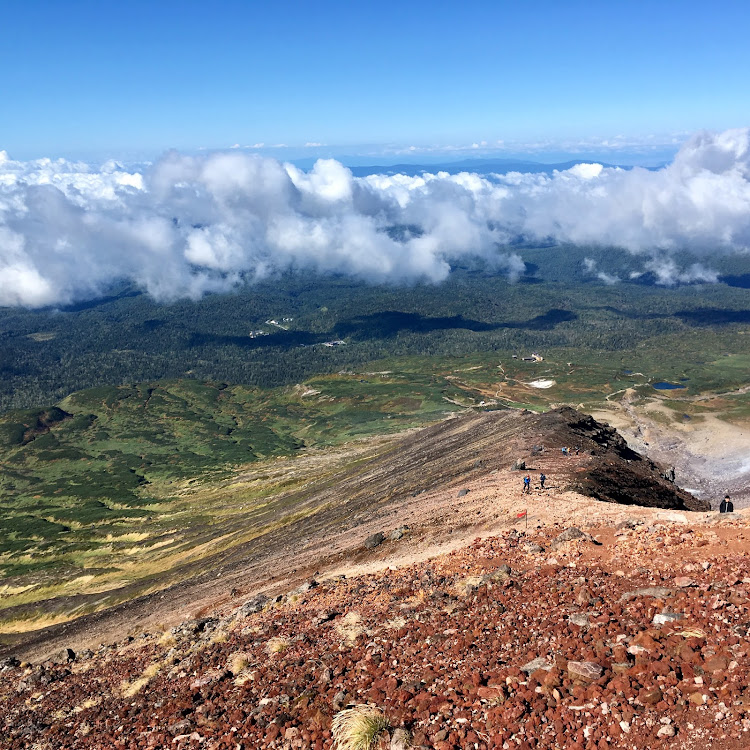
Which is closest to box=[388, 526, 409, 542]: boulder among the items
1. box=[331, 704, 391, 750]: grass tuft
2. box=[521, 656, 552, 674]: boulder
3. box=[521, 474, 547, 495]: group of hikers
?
box=[521, 474, 547, 495]: group of hikers

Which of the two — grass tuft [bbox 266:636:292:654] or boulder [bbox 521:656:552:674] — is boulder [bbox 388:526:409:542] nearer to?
grass tuft [bbox 266:636:292:654]

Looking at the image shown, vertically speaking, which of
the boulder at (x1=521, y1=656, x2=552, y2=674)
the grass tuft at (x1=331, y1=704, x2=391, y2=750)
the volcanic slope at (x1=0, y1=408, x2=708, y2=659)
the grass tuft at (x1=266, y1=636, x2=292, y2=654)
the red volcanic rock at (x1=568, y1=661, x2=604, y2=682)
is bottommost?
the volcanic slope at (x1=0, y1=408, x2=708, y2=659)

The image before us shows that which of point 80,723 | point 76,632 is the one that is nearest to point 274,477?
point 76,632

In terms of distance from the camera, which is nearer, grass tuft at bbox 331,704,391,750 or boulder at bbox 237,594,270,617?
grass tuft at bbox 331,704,391,750

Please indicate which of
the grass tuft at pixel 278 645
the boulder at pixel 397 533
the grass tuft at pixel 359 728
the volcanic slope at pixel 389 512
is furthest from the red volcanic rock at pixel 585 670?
the boulder at pixel 397 533

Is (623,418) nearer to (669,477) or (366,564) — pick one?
(669,477)
